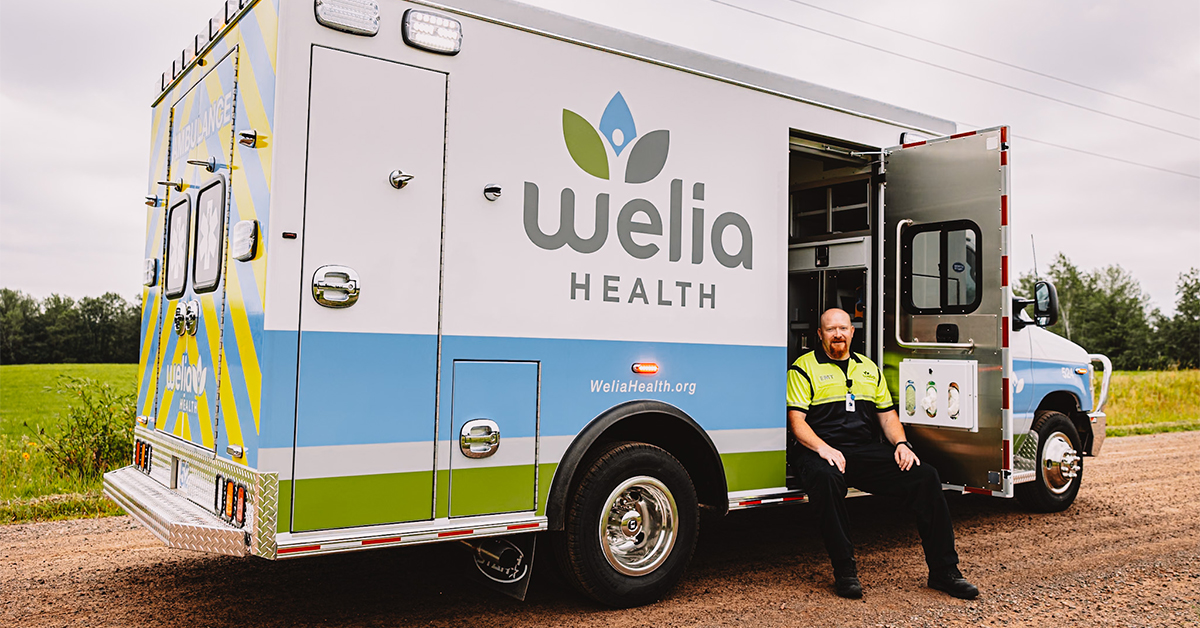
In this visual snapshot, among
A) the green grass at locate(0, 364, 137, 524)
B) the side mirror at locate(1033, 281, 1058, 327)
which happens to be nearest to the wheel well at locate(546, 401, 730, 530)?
the side mirror at locate(1033, 281, 1058, 327)

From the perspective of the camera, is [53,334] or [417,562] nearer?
[417,562]

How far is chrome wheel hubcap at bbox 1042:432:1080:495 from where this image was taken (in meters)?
7.05

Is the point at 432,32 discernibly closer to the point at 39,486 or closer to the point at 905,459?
the point at 905,459

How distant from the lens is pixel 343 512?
12.0ft

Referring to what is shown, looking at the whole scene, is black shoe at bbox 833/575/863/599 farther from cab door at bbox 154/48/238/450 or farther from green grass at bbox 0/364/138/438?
green grass at bbox 0/364/138/438

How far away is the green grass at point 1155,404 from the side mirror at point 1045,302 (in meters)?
9.05

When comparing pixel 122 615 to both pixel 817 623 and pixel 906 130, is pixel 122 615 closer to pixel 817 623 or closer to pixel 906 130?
pixel 817 623

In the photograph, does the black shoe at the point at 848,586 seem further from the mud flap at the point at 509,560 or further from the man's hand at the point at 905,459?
the mud flap at the point at 509,560

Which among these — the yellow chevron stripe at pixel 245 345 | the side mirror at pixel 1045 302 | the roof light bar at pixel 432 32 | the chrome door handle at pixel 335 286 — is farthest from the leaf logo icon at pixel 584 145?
the side mirror at pixel 1045 302

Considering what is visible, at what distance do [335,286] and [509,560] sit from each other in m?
1.61

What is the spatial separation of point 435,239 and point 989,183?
3333 mm

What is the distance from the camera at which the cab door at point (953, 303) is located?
5199 mm

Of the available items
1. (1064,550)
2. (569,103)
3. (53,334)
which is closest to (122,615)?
(569,103)

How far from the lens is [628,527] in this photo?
4512 millimetres
